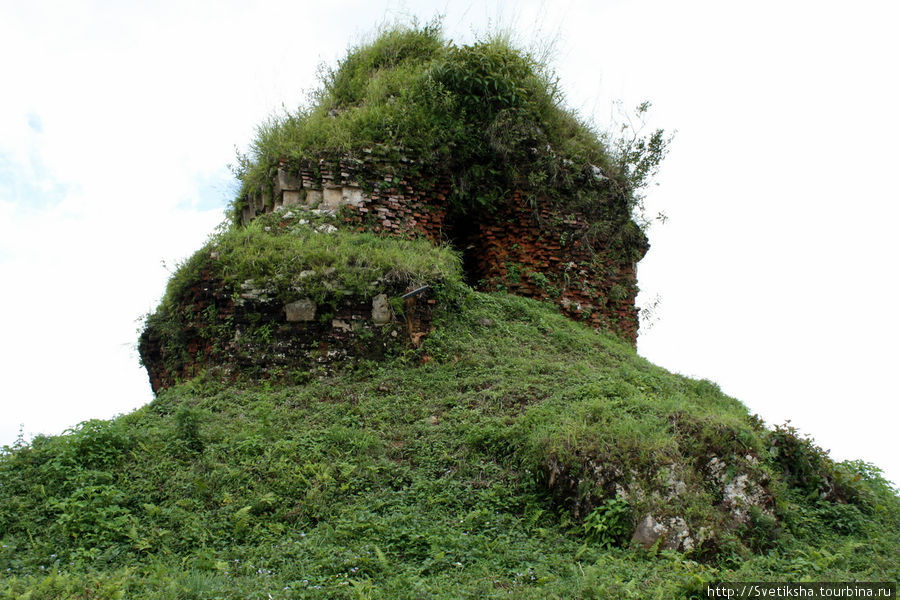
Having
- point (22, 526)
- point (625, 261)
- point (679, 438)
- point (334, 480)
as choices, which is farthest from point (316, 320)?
point (625, 261)

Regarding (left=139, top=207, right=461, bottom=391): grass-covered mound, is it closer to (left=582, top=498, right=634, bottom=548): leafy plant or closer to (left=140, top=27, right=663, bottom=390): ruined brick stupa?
(left=140, top=27, right=663, bottom=390): ruined brick stupa

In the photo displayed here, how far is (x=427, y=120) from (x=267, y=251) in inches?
148

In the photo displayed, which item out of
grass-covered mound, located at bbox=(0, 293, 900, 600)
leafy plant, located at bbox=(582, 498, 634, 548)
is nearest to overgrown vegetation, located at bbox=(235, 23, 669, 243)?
grass-covered mound, located at bbox=(0, 293, 900, 600)

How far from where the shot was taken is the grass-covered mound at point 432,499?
452 centimetres

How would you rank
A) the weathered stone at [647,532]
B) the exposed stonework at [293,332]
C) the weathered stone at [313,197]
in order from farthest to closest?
the weathered stone at [313,197] → the exposed stonework at [293,332] → the weathered stone at [647,532]

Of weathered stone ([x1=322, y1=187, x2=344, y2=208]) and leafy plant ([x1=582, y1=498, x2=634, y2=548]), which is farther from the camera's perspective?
weathered stone ([x1=322, y1=187, x2=344, y2=208])

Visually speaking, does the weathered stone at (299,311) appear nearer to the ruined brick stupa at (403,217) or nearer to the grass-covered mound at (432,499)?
the ruined brick stupa at (403,217)

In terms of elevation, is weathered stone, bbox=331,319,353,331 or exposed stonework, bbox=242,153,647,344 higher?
exposed stonework, bbox=242,153,647,344

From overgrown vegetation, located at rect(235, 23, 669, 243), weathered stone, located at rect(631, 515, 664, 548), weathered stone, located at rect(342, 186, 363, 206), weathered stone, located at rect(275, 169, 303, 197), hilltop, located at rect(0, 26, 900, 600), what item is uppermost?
overgrown vegetation, located at rect(235, 23, 669, 243)

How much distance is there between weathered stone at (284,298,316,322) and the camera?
8289 mm

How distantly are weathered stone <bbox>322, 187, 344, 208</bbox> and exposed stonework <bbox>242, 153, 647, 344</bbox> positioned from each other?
2cm

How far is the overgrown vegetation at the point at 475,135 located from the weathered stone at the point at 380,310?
10.1 ft

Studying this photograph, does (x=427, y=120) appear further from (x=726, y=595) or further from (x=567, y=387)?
(x=726, y=595)

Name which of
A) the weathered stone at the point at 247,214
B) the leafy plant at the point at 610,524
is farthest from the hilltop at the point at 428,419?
the weathered stone at the point at 247,214
